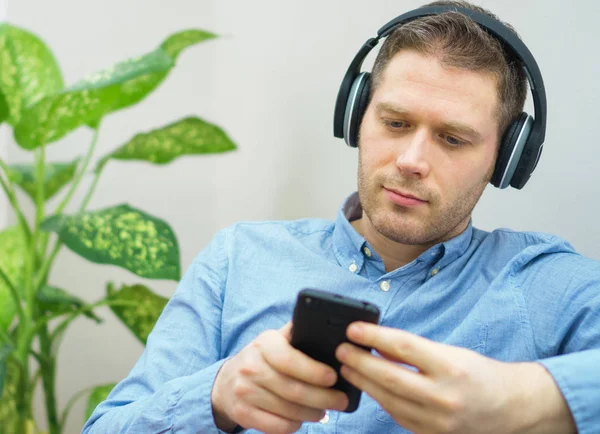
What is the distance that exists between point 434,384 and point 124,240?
0.80 metres

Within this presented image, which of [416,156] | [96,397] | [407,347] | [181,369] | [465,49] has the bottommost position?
[96,397]

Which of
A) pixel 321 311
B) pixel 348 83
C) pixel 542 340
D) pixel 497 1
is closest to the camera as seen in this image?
pixel 321 311

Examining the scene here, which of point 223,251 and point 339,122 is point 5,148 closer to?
point 223,251

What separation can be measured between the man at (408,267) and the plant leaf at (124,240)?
153 millimetres

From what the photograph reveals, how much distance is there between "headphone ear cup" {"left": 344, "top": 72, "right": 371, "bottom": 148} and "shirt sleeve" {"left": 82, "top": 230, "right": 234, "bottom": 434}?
0.95 ft

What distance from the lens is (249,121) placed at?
5.81ft

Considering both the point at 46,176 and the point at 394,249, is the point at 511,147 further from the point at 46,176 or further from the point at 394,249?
the point at 46,176

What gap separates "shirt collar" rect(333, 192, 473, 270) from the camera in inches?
39.9

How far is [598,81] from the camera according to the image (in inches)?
43.6

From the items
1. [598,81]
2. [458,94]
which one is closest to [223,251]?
[458,94]

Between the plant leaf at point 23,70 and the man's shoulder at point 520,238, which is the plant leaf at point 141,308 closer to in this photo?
the plant leaf at point 23,70

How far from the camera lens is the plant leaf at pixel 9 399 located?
1.27m

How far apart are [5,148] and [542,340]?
1417 mm

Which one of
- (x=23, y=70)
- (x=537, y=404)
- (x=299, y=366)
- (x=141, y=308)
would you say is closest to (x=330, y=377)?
(x=299, y=366)
